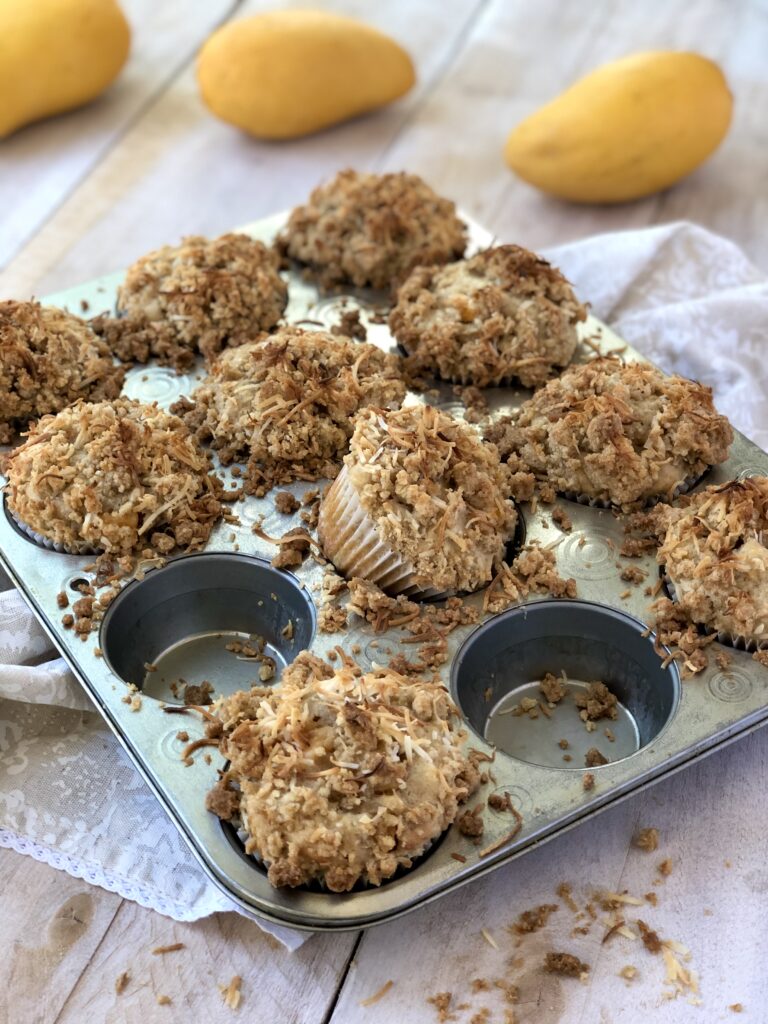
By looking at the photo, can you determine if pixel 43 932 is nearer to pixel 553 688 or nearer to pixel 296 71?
pixel 553 688

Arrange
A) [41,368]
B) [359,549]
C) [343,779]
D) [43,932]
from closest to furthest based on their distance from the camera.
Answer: [343,779], [43,932], [359,549], [41,368]

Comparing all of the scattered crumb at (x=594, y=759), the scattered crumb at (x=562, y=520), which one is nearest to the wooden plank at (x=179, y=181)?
the scattered crumb at (x=562, y=520)

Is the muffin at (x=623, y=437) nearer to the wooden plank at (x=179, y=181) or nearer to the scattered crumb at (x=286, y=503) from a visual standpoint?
the scattered crumb at (x=286, y=503)

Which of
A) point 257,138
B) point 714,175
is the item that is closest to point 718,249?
point 714,175

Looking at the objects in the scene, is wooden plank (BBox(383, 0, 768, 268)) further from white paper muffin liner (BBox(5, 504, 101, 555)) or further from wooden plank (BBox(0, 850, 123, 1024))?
wooden plank (BBox(0, 850, 123, 1024))

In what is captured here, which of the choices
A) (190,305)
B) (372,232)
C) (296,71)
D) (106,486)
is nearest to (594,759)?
(106,486)

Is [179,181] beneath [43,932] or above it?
above

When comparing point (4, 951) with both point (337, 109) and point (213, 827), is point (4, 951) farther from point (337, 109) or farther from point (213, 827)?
point (337, 109)
